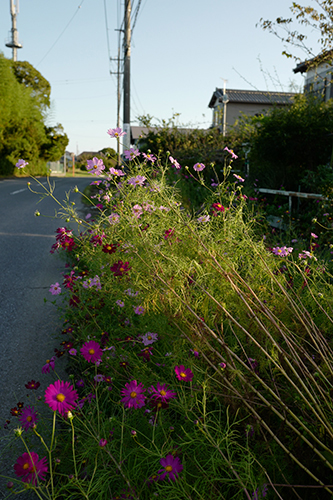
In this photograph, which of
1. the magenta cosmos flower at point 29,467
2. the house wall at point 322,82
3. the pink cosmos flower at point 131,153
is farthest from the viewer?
the house wall at point 322,82

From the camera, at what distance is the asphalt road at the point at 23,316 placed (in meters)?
2.45

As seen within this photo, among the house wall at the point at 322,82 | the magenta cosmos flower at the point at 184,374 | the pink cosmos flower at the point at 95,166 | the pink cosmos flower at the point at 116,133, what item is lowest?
the magenta cosmos flower at the point at 184,374

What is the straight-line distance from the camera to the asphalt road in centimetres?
245

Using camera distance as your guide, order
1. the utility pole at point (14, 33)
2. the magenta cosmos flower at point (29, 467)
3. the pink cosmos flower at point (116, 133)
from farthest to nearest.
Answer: the utility pole at point (14, 33)
the pink cosmos flower at point (116, 133)
the magenta cosmos flower at point (29, 467)

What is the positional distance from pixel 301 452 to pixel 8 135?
3183cm

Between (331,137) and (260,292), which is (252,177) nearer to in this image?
(331,137)

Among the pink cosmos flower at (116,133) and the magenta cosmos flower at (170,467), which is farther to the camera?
the pink cosmos flower at (116,133)

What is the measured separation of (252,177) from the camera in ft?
26.8

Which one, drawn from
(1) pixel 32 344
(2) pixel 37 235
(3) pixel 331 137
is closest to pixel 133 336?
(1) pixel 32 344

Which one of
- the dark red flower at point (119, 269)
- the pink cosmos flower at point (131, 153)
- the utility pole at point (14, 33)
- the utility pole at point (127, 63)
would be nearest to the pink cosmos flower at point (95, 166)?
the pink cosmos flower at point (131, 153)

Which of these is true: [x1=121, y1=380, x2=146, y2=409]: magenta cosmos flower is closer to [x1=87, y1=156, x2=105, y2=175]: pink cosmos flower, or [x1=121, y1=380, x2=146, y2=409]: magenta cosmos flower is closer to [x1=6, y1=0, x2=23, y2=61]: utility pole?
[x1=87, y1=156, x2=105, y2=175]: pink cosmos flower

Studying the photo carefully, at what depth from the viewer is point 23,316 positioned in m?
3.70

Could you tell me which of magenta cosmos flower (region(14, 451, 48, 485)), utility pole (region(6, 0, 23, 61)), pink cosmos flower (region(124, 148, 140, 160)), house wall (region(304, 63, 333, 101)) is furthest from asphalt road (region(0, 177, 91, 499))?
utility pole (region(6, 0, 23, 61))

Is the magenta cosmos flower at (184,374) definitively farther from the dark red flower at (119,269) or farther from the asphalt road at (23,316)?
the dark red flower at (119,269)
